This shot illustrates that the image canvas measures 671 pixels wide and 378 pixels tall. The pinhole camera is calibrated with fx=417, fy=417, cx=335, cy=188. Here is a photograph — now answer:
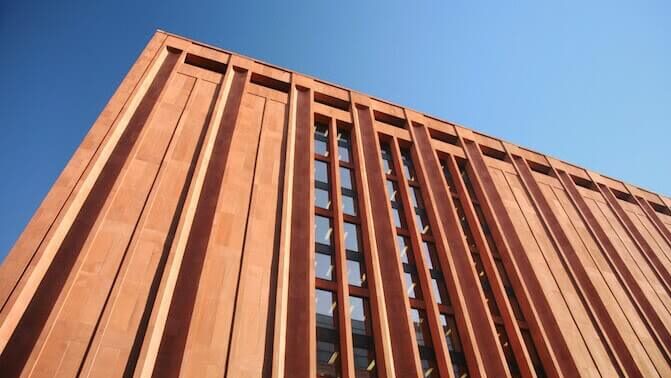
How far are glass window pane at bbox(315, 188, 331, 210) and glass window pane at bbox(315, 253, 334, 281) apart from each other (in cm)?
242

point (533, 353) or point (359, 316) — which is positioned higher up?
point (359, 316)

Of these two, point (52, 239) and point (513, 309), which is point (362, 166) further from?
point (52, 239)

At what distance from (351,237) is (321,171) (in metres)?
3.53

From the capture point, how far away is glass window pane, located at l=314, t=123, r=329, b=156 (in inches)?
752

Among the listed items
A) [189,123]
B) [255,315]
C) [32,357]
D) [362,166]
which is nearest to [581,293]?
[362,166]

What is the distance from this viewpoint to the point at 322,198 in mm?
16438

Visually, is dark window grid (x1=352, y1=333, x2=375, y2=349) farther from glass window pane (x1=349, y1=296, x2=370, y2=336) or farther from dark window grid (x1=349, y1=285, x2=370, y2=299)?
dark window grid (x1=349, y1=285, x2=370, y2=299)

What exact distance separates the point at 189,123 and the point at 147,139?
6.26ft

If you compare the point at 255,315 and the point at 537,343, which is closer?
the point at 255,315

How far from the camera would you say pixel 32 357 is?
27.2 ft

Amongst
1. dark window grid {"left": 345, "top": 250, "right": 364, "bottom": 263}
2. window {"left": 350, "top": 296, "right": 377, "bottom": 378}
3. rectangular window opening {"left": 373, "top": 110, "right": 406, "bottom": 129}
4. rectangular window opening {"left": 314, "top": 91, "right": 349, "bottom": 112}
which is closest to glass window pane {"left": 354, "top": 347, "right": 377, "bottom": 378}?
window {"left": 350, "top": 296, "right": 377, "bottom": 378}

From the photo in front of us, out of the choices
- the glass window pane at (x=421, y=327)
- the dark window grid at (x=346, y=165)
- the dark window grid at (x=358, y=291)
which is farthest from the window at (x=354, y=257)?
the dark window grid at (x=346, y=165)

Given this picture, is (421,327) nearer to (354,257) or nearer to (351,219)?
(354,257)

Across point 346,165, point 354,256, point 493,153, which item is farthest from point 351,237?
point 493,153
